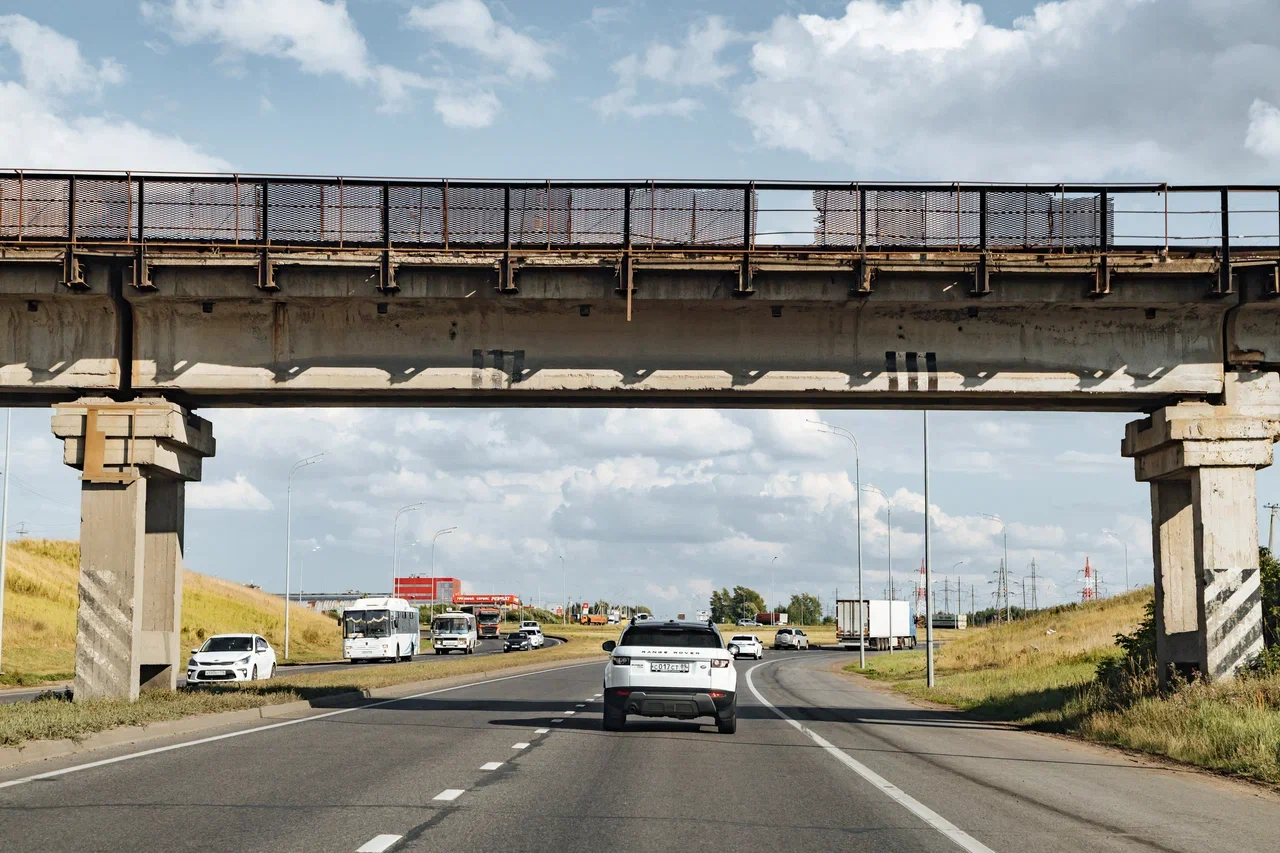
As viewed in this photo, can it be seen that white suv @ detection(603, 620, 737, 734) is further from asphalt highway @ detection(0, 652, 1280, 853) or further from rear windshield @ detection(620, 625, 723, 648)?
asphalt highway @ detection(0, 652, 1280, 853)

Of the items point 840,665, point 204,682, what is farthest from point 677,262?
point 840,665

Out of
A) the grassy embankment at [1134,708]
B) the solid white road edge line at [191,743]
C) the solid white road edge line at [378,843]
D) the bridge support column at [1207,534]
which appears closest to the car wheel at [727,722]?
the grassy embankment at [1134,708]

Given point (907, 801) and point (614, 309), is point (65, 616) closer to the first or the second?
point (614, 309)

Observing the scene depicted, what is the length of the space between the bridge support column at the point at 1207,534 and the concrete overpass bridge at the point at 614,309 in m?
0.06

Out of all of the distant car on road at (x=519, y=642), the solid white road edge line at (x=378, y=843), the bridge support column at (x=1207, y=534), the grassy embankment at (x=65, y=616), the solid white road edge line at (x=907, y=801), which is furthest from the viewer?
the distant car on road at (x=519, y=642)

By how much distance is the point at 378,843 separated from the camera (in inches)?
372

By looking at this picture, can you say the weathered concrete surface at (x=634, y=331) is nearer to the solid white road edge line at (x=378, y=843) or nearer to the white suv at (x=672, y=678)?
the white suv at (x=672, y=678)

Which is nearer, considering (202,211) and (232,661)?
(202,211)

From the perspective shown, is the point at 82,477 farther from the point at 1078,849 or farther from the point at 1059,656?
the point at 1059,656

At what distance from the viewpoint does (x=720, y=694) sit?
2120 cm

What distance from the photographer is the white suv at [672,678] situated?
69.6ft

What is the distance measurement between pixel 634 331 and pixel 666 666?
622cm

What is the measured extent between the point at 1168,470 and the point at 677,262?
935 cm

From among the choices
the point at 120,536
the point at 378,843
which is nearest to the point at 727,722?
the point at 120,536
